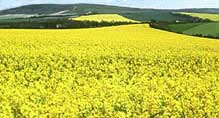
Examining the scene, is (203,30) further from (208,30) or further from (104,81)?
(104,81)

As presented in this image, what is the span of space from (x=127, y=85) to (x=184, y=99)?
212 cm

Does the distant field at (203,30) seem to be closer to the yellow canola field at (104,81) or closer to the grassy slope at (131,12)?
the yellow canola field at (104,81)

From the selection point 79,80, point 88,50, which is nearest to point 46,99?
point 79,80

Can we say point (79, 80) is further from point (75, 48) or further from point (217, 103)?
point (75, 48)

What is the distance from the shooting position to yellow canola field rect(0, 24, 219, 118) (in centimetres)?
1203

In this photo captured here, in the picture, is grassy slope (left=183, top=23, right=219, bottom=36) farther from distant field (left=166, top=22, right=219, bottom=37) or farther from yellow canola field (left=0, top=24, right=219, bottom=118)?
yellow canola field (left=0, top=24, right=219, bottom=118)

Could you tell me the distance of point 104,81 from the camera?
15500 mm

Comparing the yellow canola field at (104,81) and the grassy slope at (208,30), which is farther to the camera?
the grassy slope at (208,30)

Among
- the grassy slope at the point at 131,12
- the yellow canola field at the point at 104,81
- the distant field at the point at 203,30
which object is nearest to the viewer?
the yellow canola field at the point at 104,81

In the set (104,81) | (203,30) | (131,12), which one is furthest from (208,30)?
(131,12)

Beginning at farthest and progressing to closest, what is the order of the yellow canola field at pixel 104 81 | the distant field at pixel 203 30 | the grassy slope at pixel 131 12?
the grassy slope at pixel 131 12
the distant field at pixel 203 30
the yellow canola field at pixel 104 81

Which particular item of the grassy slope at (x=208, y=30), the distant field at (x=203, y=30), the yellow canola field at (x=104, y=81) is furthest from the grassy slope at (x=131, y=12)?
the yellow canola field at (x=104, y=81)

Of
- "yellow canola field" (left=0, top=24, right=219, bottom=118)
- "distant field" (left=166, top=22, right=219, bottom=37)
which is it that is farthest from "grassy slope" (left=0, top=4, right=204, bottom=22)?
"yellow canola field" (left=0, top=24, right=219, bottom=118)

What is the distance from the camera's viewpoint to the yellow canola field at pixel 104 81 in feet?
39.5
